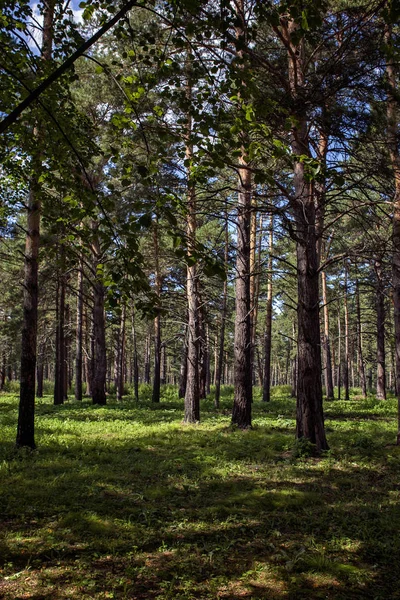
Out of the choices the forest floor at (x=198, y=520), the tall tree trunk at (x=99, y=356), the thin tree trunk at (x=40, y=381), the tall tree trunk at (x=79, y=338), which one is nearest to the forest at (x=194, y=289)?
the forest floor at (x=198, y=520)

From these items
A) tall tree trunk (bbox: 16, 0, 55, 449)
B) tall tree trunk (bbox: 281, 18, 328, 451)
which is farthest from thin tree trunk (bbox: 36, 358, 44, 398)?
tall tree trunk (bbox: 281, 18, 328, 451)

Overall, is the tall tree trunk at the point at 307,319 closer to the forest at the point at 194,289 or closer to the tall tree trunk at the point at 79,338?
the forest at the point at 194,289

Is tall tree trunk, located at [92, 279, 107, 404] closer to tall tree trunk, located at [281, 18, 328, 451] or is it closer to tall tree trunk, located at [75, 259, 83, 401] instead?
tall tree trunk, located at [75, 259, 83, 401]

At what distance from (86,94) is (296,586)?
621 inches

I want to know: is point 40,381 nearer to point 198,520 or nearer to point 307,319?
point 307,319

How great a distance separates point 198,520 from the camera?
17.8 ft

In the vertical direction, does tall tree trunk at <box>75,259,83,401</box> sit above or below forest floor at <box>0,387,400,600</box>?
above

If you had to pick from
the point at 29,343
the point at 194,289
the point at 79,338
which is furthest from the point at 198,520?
the point at 79,338

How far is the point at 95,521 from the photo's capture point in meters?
5.14

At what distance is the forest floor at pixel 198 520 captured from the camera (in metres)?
3.90

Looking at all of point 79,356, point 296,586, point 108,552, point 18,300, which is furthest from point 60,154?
point 18,300

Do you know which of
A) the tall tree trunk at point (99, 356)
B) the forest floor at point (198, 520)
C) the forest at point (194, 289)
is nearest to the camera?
the forest at point (194, 289)

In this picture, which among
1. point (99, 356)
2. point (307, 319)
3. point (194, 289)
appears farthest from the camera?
point (99, 356)

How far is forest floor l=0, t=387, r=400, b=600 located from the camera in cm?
390
